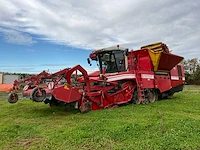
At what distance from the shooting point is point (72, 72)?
7840 millimetres

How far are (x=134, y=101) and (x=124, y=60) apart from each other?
218 cm

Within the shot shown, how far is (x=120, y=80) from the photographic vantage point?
1048 centimetres

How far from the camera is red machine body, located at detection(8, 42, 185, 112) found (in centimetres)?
803

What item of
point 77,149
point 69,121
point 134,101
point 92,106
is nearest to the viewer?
point 77,149

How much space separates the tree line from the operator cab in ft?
130

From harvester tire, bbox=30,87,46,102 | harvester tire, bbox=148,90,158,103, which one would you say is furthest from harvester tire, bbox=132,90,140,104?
harvester tire, bbox=30,87,46,102

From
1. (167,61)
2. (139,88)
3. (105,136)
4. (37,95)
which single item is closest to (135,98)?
(139,88)

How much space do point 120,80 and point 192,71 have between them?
159 ft

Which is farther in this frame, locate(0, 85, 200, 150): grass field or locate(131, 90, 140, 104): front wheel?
locate(131, 90, 140, 104): front wheel

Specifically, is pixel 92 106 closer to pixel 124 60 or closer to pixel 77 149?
pixel 124 60

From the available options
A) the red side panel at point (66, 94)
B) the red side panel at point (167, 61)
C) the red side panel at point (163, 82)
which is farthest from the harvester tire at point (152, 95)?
the red side panel at point (66, 94)

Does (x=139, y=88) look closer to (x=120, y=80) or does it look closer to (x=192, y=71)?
(x=120, y=80)

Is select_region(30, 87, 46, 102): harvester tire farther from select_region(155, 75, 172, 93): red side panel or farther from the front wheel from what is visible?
select_region(155, 75, 172, 93): red side panel

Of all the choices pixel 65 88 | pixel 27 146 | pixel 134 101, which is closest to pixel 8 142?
pixel 27 146
